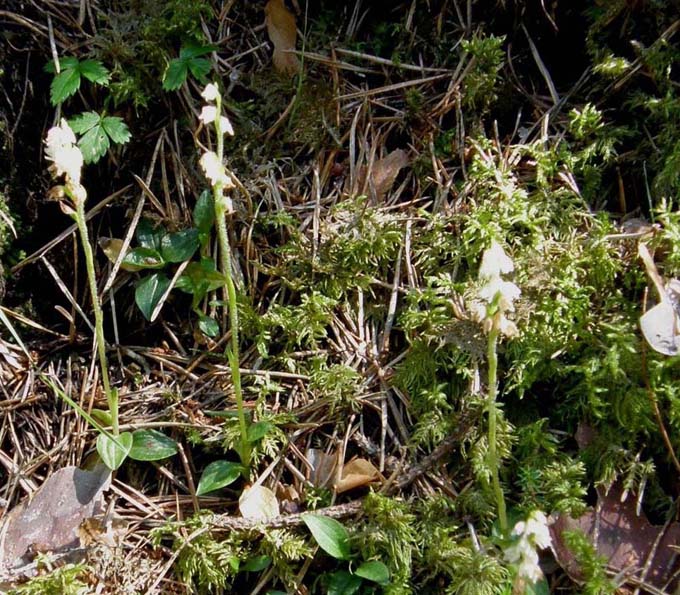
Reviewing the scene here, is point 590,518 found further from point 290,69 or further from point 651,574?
point 290,69

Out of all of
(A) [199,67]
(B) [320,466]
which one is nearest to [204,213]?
(A) [199,67]

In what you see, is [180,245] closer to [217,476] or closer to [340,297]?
[340,297]

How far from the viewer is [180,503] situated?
89.0 inches

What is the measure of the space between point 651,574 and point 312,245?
1.41 meters

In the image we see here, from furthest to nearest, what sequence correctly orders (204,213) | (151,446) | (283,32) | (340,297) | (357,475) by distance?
(283,32) < (204,213) < (340,297) < (151,446) < (357,475)

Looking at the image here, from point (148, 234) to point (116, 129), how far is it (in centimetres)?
37

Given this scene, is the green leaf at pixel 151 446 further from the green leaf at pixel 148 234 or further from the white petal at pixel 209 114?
the white petal at pixel 209 114

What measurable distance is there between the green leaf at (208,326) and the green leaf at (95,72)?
861 millimetres

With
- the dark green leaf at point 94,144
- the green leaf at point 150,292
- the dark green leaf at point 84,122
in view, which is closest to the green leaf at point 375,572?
the green leaf at point 150,292

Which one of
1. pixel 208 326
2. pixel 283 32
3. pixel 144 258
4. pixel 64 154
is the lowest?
pixel 208 326

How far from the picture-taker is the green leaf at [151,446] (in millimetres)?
2262

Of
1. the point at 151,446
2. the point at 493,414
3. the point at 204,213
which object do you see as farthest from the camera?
the point at 204,213

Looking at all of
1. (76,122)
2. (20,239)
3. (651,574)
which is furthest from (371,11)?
(651,574)

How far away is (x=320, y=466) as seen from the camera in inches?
88.7
